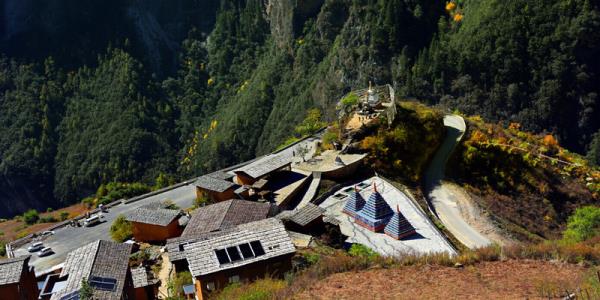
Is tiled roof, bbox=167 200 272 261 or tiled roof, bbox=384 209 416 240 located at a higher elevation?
tiled roof, bbox=167 200 272 261

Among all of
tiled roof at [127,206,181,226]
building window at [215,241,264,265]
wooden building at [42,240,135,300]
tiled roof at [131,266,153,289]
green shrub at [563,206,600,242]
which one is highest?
wooden building at [42,240,135,300]


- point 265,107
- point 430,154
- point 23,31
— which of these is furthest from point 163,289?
point 23,31

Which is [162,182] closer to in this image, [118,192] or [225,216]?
[118,192]

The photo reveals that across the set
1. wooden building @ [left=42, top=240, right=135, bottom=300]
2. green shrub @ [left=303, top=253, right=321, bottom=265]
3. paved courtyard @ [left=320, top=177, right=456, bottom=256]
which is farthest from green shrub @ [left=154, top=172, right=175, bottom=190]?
green shrub @ [left=303, top=253, right=321, bottom=265]

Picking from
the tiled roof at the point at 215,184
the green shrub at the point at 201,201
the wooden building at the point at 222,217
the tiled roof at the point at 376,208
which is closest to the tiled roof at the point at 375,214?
the tiled roof at the point at 376,208

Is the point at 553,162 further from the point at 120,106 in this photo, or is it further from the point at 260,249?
the point at 120,106

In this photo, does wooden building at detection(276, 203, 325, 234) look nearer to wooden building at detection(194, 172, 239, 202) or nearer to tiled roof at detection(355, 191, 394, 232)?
tiled roof at detection(355, 191, 394, 232)

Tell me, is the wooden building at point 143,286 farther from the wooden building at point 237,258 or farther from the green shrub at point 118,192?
the green shrub at point 118,192
